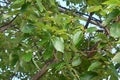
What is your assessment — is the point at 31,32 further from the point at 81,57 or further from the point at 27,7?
the point at 81,57

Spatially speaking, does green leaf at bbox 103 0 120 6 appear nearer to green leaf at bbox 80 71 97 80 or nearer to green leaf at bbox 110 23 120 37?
green leaf at bbox 110 23 120 37

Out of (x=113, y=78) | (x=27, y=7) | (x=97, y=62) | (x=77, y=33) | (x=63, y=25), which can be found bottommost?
(x=113, y=78)

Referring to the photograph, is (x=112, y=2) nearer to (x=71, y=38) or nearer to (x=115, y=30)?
(x=115, y=30)

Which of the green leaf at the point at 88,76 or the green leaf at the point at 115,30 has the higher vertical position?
the green leaf at the point at 115,30

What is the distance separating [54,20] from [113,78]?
1.82 feet

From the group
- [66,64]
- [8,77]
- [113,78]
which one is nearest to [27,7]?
[66,64]

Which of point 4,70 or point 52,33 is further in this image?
point 4,70

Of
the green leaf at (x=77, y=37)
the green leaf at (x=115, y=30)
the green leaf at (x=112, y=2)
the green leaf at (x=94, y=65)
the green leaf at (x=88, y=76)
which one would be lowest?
the green leaf at (x=88, y=76)

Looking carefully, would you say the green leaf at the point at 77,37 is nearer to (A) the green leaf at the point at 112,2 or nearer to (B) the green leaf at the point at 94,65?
(B) the green leaf at the point at 94,65

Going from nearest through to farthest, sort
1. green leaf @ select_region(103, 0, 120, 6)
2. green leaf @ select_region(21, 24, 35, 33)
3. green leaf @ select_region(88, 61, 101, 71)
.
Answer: green leaf @ select_region(103, 0, 120, 6)
green leaf @ select_region(88, 61, 101, 71)
green leaf @ select_region(21, 24, 35, 33)

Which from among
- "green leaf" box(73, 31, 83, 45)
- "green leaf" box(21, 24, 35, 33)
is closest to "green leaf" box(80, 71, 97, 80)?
"green leaf" box(73, 31, 83, 45)

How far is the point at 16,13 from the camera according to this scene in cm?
206

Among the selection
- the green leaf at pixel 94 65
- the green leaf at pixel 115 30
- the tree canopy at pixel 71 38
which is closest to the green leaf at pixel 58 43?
the tree canopy at pixel 71 38

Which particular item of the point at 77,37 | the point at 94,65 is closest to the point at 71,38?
the point at 77,37
